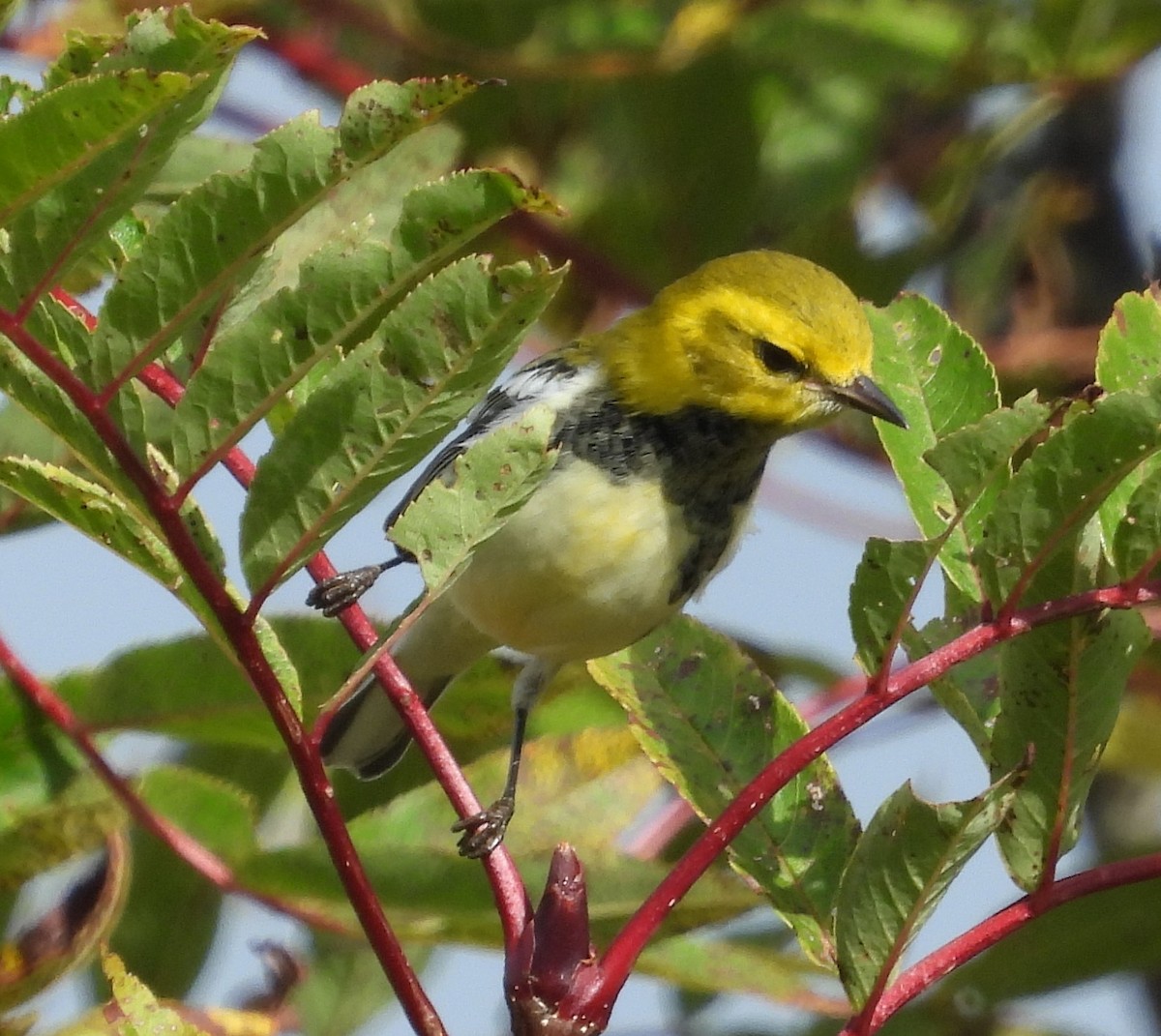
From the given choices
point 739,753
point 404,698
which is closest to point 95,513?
point 404,698

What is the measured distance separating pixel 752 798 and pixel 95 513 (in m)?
0.61

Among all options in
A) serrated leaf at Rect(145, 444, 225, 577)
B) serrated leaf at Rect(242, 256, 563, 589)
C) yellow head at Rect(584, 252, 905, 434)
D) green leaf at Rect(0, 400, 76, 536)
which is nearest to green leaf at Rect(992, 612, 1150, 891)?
serrated leaf at Rect(242, 256, 563, 589)

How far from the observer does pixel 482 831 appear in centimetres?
208

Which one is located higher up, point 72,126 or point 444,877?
point 72,126

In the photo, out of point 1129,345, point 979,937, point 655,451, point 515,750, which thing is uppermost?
point 655,451

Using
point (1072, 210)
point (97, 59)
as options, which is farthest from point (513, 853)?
point (1072, 210)

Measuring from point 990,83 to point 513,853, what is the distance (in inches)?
78.4

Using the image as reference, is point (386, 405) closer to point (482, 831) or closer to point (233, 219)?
point (233, 219)

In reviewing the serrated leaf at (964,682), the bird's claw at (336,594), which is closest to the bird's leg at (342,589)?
the bird's claw at (336,594)

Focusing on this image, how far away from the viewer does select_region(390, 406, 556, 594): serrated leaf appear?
159cm

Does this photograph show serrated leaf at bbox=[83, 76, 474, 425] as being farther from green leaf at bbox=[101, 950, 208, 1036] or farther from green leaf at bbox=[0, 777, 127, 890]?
green leaf at bbox=[0, 777, 127, 890]

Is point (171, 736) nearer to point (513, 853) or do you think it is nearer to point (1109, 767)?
point (513, 853)

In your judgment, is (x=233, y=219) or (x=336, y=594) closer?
(x=233, y=219)

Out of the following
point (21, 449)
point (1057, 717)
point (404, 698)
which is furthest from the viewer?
point (21, 449)
